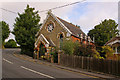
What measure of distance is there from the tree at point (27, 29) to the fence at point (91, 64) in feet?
40.9

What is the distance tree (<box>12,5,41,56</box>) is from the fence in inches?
490

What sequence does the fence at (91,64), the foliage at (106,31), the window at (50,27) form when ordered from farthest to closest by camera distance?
1. the foliage at (106,31)
2. the window at (50,27)
3. the fence at (91,64)

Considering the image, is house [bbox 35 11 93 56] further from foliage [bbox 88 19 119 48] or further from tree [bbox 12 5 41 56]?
foliage [bbox 88 19 119 48]

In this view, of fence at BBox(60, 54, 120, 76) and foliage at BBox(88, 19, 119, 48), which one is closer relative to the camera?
fence at BBox(60, 54, 120, 76)

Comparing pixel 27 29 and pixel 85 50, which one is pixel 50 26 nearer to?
pixel 27 29

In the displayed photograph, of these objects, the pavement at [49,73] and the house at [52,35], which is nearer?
the pavement at [49,73]

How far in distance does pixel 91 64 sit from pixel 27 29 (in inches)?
773

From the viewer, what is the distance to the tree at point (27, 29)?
1036 inches

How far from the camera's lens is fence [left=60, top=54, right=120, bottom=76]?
36.6ft

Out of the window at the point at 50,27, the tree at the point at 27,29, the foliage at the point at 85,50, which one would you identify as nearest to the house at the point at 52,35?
the window at the point at 50,27

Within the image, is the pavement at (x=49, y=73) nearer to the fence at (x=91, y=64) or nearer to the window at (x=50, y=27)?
the fence at (x=91, y=64)

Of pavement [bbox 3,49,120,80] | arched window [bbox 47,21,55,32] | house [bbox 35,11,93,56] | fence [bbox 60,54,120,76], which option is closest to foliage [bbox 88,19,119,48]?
house [bbox 35,11,93,56]

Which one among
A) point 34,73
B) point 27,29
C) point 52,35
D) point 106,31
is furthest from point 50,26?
point 106,31

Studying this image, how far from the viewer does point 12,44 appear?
5988 cm
